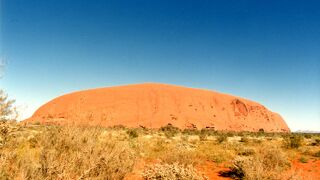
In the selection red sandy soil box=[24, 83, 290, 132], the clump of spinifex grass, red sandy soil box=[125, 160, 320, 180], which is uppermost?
red sandy soil box=[24, 83, 290, 132]

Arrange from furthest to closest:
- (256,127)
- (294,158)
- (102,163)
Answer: (256,127)
(294,158)
(102,163)

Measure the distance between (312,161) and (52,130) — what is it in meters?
10.8

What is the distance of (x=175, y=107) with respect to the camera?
2633 inches

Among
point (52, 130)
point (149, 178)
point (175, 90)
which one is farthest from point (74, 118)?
point (175, 90)

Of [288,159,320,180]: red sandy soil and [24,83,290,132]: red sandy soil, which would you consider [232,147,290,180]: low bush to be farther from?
[24,83,290,132]: red sandy soil

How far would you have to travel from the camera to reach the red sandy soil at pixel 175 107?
62281 mm

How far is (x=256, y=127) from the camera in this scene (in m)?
71.0

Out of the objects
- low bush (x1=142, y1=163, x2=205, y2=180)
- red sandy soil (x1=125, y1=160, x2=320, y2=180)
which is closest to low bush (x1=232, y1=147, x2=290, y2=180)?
red sandy soil (x1=125, y1=160, x2=320, y2=180)

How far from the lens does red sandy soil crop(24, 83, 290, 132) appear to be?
62281mm

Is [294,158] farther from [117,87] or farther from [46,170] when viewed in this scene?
[117,87]

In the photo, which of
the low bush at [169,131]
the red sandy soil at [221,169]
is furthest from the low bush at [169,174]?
the low bush at [169,131]

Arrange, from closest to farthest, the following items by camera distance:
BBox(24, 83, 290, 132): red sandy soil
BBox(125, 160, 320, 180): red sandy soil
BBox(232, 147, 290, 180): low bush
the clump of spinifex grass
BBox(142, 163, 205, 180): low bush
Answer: the clump of spinifex grass
BBox(142, 163, 205, 180): low bush
BBox(232, 147, 290, 180): low bush
BBox(125, 160, 320, 180): red sandy soil
BBox(24, 83, 290, 132): red sandy soil

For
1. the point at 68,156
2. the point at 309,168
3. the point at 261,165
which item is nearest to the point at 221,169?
the point at 261,165

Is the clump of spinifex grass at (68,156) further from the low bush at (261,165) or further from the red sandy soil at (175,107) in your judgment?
the red sandy soil at (175,107)
